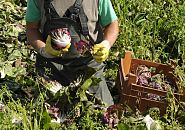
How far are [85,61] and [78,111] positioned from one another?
1.35 feet

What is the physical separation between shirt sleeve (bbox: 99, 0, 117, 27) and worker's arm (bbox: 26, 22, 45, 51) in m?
0.39

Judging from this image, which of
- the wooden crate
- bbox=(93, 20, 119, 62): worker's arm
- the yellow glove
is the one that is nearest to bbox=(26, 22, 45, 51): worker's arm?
the yellow glove

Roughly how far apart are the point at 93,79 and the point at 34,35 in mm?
494

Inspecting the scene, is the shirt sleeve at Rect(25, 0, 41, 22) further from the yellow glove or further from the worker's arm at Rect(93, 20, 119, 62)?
the worker's arm at Rect(93, 20, 119, 62)

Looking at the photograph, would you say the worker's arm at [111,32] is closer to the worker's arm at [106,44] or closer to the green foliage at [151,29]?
the worker's arm at [106,44]

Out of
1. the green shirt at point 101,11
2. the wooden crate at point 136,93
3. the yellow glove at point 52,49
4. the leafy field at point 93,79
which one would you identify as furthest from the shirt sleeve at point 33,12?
the wooden crate at point 136,93

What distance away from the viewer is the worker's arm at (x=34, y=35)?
3.08 meters

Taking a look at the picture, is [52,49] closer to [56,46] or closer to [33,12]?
[56,46]

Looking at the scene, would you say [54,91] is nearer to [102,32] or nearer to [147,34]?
[102,32]

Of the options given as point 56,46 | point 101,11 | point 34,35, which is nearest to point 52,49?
point 56,46

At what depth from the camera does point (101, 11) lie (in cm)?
310

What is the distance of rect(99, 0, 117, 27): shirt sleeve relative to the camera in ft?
10.1

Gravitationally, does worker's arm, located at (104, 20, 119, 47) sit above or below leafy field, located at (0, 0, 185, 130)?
above

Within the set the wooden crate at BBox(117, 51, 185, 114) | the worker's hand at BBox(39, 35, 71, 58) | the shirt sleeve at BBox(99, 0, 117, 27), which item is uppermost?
the shirt sleeve at BBox(99, 0, 117, 27)
